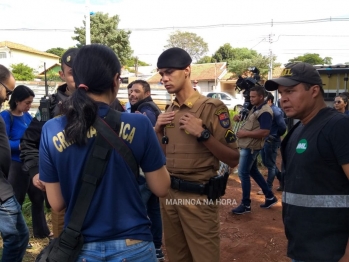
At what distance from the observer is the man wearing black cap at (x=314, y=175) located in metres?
1.76

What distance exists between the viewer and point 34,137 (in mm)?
2727

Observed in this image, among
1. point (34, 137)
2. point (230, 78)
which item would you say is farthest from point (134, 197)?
point (230, 78)

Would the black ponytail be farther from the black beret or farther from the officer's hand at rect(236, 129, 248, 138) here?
the officer's hand at rect(236, 129, 248, 138)

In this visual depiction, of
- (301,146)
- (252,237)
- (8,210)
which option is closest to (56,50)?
(252,237)

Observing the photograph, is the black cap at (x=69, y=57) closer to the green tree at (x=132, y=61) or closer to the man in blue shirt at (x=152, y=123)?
the man in blue shirt at (x=152, y=123)

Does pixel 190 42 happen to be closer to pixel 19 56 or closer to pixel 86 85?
pixel 19 56

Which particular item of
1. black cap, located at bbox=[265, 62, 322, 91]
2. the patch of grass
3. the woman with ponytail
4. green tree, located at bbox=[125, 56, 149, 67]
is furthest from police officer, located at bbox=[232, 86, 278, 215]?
green tree, located at bbox=[125, 56, 149, 67]

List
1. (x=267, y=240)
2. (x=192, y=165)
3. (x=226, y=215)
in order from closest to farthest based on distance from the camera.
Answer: (x=192, y=165)
(x=267, y=240)
(x=226, y=215)

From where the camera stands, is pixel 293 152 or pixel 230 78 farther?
pixel 230 78

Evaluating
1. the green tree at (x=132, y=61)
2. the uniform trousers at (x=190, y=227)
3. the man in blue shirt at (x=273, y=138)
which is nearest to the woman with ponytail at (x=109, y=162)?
the uniform trousers at (x=190, y=227)

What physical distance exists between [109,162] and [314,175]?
1.05m

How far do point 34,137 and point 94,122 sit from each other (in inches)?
55.8

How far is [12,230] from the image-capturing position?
269 cm

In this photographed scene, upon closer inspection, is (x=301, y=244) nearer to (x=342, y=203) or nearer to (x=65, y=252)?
(x=342, y=203)
